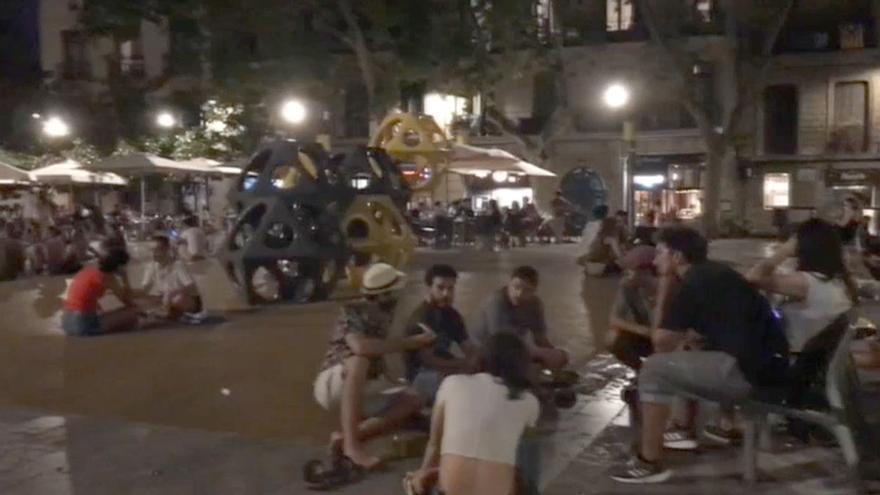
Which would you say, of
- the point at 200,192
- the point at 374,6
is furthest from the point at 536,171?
the point at 200,192

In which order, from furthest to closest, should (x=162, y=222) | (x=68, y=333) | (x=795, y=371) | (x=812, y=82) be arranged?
(x=812, y=82) < (x=162, y=222) < (x=68, y=333) < (x=795, y=371)

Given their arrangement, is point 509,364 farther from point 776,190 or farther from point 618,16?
point 618,16

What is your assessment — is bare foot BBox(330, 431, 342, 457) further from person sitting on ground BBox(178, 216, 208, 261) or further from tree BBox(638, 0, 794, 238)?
tree BBox(638, 0, 794, 238)

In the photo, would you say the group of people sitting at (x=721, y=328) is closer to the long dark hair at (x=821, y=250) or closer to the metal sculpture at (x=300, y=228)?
the long dark hair at (x=821, y=250)

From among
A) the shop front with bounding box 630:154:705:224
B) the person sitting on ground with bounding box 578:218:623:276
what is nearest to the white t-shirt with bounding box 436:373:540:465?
the person sitting on ground with bounding box 578:218:623:276

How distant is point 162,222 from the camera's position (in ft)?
103

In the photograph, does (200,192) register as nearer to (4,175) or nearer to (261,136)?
(261,136)

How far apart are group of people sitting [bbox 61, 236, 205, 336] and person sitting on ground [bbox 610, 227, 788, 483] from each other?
7139 millimetres

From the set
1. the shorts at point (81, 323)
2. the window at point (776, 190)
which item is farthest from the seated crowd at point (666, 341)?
the window at point (776, 190)

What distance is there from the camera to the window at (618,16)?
39.0 metres

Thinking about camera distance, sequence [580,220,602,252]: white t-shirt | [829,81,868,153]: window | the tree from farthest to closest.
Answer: [829,81,868,153]: window
the tree
[580,220,602,252]: white t-shirt

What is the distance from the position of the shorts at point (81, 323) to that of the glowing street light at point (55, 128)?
2820cm

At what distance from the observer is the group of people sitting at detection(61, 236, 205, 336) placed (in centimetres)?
1130

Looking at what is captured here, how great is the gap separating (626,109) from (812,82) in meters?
6.47
